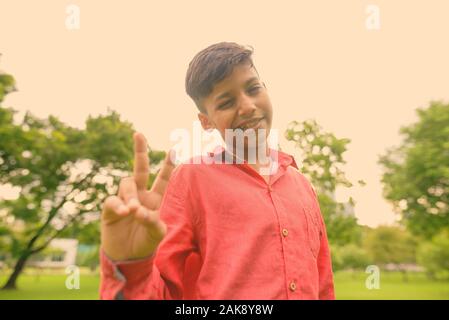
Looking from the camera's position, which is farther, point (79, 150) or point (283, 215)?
point (79, 150)

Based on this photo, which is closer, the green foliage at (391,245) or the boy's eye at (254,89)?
the boy's eye at (254,89)

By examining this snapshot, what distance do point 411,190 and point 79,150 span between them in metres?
13.6

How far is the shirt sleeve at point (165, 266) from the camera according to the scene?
1.10 meters

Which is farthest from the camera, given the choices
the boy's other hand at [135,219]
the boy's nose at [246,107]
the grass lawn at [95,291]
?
the grass lawn at [95,291]

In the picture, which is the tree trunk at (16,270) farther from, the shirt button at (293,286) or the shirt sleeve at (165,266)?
the shirt button at (293,286)

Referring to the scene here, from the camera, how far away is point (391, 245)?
38.6 metres

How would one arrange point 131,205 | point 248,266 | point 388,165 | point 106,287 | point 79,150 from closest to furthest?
point 131,205 < point 106,287 < point 248,266 < point 79,150 < point 388,165

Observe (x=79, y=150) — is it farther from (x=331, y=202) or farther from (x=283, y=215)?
(x=283, y=215)

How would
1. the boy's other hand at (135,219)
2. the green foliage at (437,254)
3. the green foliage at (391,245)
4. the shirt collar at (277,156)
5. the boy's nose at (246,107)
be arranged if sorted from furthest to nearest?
the green foliage at (391,245) → the green foliage at (437,254) → the shirt collar at (277,156) → the boy's nose at (246,107) → the boy's other hand at (135,219)

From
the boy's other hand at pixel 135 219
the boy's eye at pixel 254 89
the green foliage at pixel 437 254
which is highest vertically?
the boy's eye at pixel 254 89

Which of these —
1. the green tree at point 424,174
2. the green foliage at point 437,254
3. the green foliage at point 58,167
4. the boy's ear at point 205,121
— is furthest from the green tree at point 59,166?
the green foliage at point 437,254

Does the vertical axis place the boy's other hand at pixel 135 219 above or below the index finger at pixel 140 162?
below

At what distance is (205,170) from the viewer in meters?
1.45

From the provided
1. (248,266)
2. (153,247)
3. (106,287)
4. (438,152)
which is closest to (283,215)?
(248,266)
